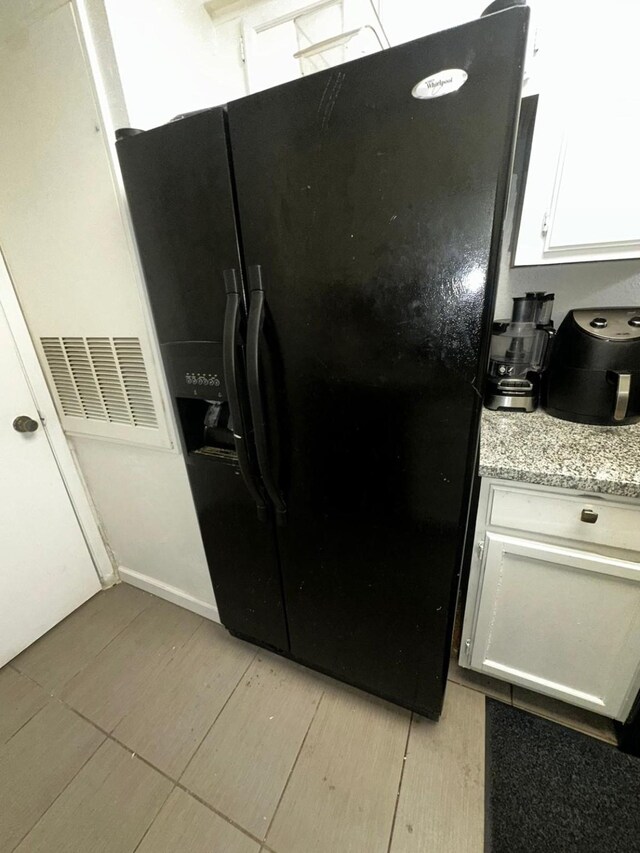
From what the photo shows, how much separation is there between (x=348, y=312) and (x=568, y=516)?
79 cm

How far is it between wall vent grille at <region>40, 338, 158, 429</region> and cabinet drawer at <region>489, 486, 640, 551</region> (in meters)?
1.18

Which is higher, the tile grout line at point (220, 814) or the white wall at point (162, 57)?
the white wall at point (162, 57)

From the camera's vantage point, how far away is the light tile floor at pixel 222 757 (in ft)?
3.22

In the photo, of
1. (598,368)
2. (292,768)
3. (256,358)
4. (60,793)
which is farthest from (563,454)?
(60,793)

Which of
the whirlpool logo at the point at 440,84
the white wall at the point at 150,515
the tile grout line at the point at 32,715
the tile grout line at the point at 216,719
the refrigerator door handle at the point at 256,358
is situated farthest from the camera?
the white wall at the point at 150,515

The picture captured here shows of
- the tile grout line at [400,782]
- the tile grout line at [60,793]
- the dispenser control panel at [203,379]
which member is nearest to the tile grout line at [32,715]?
the tile grout line at [60,793]

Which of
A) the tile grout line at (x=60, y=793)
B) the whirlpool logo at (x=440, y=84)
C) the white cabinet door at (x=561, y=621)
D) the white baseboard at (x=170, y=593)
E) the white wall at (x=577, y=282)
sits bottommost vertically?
the tile grout line at (x=60, y=793)

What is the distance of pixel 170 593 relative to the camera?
1.70 m

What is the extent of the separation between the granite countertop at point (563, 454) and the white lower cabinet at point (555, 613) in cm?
6

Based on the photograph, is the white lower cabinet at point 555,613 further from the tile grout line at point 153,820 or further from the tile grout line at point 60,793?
the tile grout line at point 60,793

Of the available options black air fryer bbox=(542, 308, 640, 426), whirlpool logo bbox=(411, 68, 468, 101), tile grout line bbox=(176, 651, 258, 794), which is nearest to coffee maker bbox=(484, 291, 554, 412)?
black air fryer bbox=(542, 308, 640, 426)

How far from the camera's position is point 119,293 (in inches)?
42.4

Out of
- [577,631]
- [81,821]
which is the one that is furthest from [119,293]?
[577,631]

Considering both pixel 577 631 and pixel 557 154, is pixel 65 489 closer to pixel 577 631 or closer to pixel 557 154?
pixel 577 631
